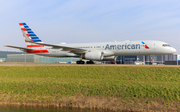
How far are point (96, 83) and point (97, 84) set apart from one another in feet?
1.38

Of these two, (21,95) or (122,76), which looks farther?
(122,76)

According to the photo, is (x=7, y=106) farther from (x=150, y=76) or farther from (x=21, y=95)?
(x=150, y=76)

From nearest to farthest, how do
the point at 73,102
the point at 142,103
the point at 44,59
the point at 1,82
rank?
the point at 142,103 → the point at 73,102 → the point at 1,82 → the point at 44,59

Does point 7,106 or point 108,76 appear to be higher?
point 108,76

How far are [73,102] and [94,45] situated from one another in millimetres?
19118

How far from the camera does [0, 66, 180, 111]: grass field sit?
43.3 ft

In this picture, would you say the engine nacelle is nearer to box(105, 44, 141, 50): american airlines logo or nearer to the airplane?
the airplane

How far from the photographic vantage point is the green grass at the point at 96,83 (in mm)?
13242

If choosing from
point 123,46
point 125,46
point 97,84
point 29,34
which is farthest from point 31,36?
point 97,84

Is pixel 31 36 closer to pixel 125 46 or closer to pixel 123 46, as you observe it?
pixel 123 46

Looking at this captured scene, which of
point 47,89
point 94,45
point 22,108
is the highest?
point 94,45

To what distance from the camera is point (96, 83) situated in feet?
49.6

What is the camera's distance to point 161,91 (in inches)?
501

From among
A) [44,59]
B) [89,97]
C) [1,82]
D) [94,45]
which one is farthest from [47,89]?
[44,59]
